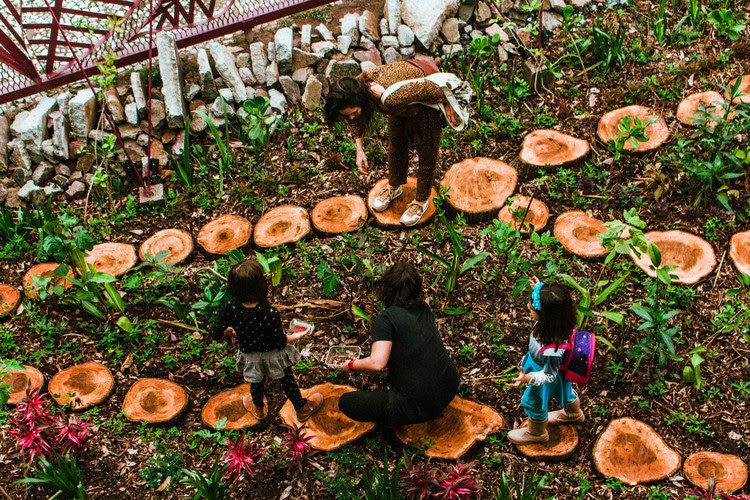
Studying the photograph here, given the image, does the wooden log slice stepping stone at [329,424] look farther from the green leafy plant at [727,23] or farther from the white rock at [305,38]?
the green leafy plant at [727,23]

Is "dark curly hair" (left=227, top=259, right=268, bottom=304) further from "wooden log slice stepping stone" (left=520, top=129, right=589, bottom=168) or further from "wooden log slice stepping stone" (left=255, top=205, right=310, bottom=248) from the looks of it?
"wooden log slice stepping stone" (left=520, top=129, right=589, bottom=168)

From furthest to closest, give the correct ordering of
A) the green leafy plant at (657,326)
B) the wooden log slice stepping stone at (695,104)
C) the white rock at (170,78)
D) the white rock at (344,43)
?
the white rock at (344,43) → the white rock at (170,78) → the wooden log slice stepping stone at (695,104) → the green leafy plant at (657,326)

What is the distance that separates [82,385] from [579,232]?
2.86m

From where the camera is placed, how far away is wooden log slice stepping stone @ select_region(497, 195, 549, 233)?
3.36 metres

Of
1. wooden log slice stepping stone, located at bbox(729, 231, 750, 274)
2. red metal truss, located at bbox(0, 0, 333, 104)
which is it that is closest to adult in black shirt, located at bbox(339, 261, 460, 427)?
wooden log slice stepping stone, located at bbox(729, 231, 750, 274)

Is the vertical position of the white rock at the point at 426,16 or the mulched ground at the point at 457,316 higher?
the white rock at the point at 426,16

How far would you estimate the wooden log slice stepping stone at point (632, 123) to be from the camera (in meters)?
3.73

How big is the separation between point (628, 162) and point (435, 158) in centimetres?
141

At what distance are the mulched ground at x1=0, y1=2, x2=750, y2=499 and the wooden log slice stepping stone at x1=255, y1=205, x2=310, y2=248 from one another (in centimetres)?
10

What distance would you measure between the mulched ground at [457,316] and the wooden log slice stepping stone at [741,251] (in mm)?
58

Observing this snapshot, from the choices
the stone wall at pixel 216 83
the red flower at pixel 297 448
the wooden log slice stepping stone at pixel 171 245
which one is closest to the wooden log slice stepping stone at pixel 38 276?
the wooden log slice stepping stone at pixel 171 245

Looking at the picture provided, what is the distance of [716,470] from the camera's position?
95.8 inches

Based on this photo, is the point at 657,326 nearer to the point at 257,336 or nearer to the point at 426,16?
the point at 257,336

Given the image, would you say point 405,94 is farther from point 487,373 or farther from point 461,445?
point 461,445
